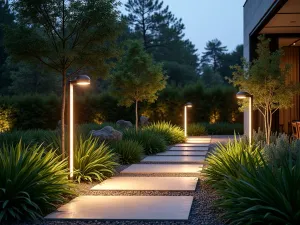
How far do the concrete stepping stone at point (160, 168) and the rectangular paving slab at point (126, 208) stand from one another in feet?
9.50

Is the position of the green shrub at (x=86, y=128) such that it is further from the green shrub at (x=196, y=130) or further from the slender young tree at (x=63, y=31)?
the green shrub at (x=196, y=130)

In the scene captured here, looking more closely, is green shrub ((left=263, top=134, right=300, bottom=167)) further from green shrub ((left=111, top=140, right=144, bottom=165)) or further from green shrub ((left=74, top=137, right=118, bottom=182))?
green shrub ((left=111, top=140, right=144, bottom=165))

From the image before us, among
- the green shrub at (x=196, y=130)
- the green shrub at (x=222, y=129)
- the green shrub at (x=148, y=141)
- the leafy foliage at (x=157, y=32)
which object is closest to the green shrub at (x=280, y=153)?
the green shrub at (x=148, y=141)

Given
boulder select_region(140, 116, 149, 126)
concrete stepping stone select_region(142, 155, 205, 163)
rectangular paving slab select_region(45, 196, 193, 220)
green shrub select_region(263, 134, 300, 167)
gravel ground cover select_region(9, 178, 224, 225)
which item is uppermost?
boulder select_region(140, 116, 149, 126)

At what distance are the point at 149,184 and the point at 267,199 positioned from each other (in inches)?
134

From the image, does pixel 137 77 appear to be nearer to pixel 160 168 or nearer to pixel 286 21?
pixel 286 21

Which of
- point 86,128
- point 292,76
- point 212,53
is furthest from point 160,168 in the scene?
point 212,53

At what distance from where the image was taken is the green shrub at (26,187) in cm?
546

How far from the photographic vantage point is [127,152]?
11.4m

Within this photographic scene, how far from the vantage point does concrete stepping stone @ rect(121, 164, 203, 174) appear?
9.61 meters

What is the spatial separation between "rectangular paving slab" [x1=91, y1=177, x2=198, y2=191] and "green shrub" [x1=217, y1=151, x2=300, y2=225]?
236 centimetres

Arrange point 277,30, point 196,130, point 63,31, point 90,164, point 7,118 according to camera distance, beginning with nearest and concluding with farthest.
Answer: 1. point 90,164
2. point 63,31
3. point 277,30
4. point 196,130
5. point 7,118

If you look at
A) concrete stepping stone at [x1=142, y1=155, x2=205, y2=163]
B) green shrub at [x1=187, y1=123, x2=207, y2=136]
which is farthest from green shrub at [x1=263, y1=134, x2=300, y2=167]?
green shrub at [x1=187, y1=123, x2=207, y2=136]

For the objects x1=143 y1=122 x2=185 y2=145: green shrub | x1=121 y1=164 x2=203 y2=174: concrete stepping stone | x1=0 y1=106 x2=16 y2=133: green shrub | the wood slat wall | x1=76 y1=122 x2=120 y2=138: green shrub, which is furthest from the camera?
x1=0 y1=106 x2=16 y2=133: green shrub
